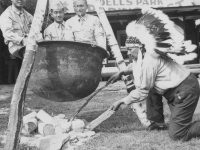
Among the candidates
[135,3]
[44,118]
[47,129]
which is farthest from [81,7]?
[135,3]

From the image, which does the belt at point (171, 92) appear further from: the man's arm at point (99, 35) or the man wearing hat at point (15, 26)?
the man wearing hat at point (15, 26)

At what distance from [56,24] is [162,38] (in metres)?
1.77

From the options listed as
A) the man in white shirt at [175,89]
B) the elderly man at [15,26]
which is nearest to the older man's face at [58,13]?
the elderly man at [15,26]

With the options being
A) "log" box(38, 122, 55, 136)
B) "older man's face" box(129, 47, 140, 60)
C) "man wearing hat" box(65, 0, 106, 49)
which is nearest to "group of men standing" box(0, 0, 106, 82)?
"man wearing hat" box(65, 0, 106, 49)

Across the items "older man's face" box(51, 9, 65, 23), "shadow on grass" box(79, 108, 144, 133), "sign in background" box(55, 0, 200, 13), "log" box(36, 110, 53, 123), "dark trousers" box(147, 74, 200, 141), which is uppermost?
"older man's face" box(51, 9, 65, 23)

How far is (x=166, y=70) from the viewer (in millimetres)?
3578

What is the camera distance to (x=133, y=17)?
40.6ft

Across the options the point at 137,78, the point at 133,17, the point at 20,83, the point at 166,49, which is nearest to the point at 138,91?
the point at 137,78

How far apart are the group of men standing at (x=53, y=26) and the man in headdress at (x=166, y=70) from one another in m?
0.87

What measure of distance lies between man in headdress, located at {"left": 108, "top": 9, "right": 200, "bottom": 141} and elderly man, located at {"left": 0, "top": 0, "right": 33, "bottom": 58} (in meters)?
1.50

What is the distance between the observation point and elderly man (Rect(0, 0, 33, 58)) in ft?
13.5

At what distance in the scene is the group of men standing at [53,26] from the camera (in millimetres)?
4152

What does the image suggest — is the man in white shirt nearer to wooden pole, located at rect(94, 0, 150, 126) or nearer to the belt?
the belt

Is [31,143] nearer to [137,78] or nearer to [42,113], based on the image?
[42,113]
